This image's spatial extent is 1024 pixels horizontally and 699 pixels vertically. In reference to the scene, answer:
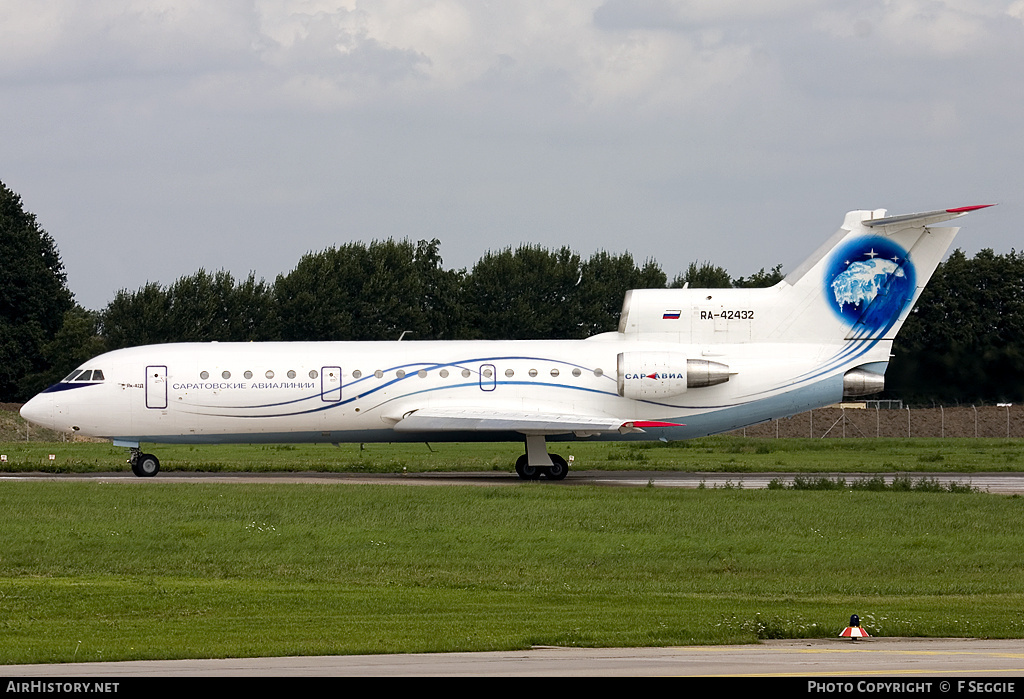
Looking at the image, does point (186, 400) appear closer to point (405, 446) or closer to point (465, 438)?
point (465, 438)

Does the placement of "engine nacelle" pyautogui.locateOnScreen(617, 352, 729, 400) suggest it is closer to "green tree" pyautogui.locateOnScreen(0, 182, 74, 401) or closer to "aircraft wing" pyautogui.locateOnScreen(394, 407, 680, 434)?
"aircraft wing" pyautogui.locateOnScreen(394, 407, 680, 434)

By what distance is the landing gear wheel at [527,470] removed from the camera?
36.0 meters

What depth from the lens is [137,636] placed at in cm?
1456

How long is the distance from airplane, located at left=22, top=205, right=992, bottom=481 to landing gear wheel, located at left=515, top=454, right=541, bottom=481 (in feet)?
0.13

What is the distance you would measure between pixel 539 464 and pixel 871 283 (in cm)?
1038

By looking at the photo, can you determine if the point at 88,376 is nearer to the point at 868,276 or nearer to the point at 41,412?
the point at 41,412

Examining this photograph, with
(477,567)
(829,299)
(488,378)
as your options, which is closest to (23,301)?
(488,378)

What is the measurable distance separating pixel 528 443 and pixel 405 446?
21856 millimetres

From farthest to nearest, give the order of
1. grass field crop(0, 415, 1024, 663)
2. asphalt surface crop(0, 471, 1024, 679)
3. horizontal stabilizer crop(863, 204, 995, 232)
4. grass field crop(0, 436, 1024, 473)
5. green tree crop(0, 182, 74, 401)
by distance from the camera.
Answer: green tree crop(0, 182, 74, 401)
grass field crop(0, 436, 1024, 473)
horizontal stabilizer crop(863, 204, 995, 232)
grass field crop(0, 415, 1024, 663)
asphalt surface crop(0, 471, 1024, 679)

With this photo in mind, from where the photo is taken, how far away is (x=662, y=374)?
3528 cm

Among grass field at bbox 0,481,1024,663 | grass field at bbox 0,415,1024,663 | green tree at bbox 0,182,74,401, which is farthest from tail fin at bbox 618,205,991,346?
green tree at bbox 0,182,74,401

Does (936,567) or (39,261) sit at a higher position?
(39,261)

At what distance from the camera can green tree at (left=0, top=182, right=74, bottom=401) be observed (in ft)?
268

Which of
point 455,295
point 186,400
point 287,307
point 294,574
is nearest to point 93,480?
point 186,400
